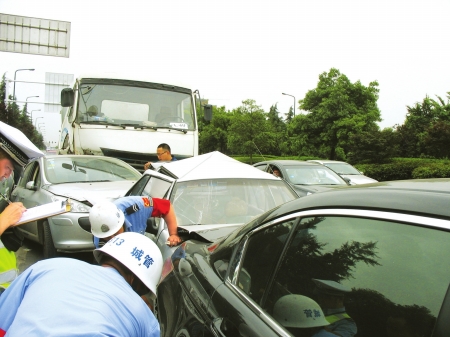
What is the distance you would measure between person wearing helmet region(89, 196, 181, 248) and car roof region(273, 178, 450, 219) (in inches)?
69.7

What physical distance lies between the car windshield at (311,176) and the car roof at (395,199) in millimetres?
8854

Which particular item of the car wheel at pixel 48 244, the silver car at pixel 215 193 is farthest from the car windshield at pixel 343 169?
the car wheel at pixel 48 244

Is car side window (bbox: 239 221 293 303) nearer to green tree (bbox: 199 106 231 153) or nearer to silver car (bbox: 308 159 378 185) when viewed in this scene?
silver car (bbox: 308 159 378 185)

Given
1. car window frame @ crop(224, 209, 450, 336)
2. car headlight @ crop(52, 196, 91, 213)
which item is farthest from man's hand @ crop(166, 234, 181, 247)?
car headlight @ crop(52, 196, 91, 213)

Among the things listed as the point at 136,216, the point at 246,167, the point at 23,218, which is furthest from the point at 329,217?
the point at 246,167

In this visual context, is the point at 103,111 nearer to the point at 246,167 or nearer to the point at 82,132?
the point at 82,132

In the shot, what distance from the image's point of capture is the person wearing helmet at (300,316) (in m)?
1.56

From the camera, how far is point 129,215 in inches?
155

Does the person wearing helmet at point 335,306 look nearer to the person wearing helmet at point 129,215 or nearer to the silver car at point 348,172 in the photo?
the person wearing helmet at point 129,215

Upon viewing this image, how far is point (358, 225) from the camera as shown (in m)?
1.58

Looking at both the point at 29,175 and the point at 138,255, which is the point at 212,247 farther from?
the point at 29,175

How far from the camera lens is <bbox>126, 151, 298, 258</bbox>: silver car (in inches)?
176

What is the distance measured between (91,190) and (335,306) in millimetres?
5570

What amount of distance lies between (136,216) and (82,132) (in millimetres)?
6514
